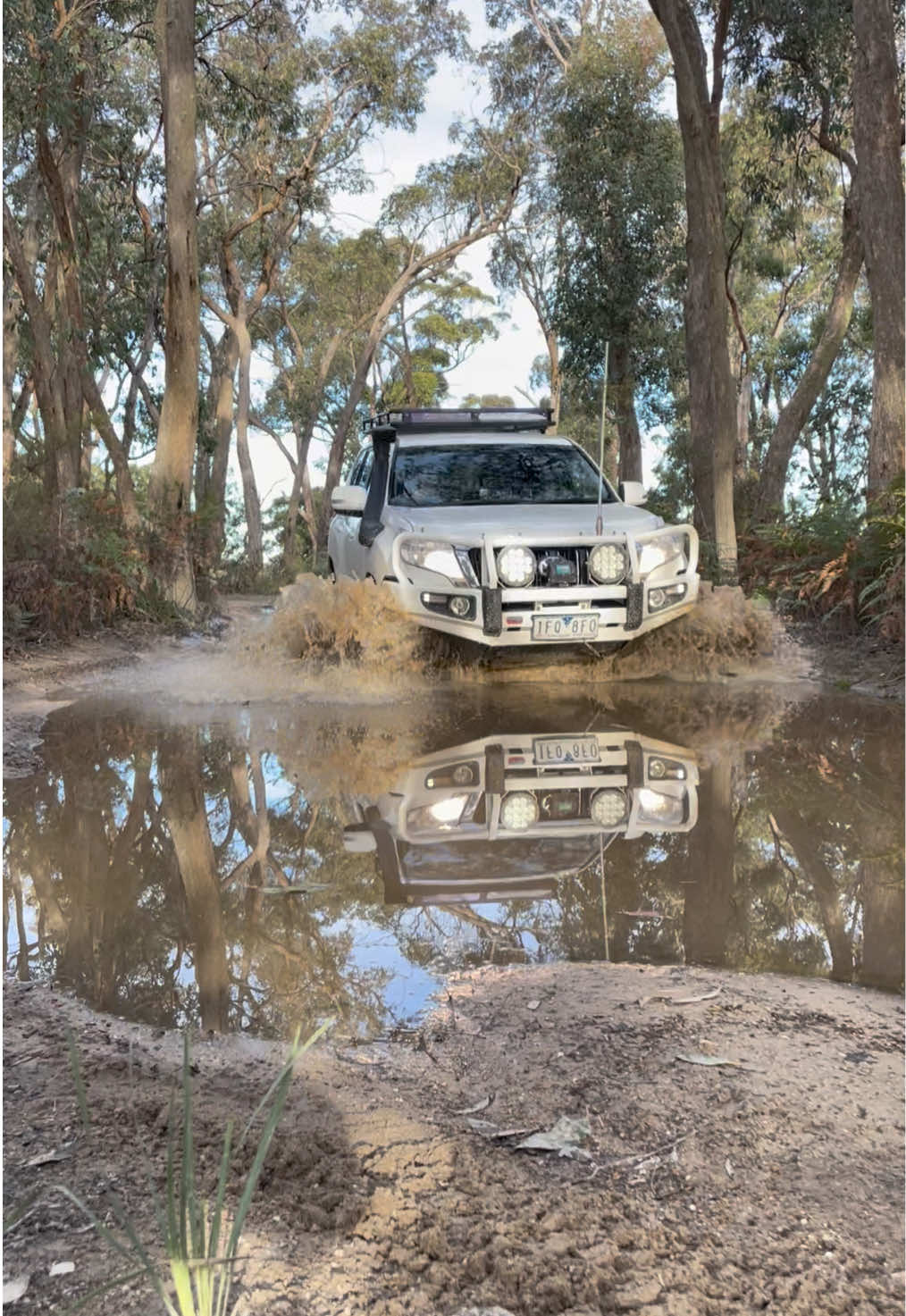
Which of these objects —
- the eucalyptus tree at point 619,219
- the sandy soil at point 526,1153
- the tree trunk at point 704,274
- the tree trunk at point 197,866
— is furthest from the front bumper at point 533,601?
the eucalyptus tree at point 619,219

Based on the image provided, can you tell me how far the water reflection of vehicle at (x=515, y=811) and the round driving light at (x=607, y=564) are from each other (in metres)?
1.66

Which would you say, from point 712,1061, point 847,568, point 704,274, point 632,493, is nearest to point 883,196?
point 704,274

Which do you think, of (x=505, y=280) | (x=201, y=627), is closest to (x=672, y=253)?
(x=505, y=280)

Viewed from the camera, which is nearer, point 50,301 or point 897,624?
point 897,624

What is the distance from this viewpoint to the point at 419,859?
4129 millimetres

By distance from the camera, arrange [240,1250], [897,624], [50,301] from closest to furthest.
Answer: [240,1250] → [897,624] → [50,301]

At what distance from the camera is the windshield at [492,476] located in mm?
8961

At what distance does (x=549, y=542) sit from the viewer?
7.54 meters

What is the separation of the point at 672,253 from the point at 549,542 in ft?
52.9

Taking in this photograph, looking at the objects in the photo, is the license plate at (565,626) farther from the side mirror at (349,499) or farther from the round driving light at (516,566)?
the side mirror at (349,499)

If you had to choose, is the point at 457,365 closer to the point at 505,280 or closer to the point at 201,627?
the point at 505,280

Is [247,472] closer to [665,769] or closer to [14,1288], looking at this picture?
[665,769]

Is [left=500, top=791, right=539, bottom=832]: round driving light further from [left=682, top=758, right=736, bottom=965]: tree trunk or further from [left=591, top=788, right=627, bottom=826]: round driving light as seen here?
[left=682, top=758, right=736, bottom=965]: tree trunk

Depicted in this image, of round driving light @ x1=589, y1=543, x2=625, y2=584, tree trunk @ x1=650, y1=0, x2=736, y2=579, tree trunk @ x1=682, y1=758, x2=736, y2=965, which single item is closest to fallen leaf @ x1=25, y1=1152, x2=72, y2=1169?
tree trunk @ x1=682, y1=758, x2=736, y2=965
